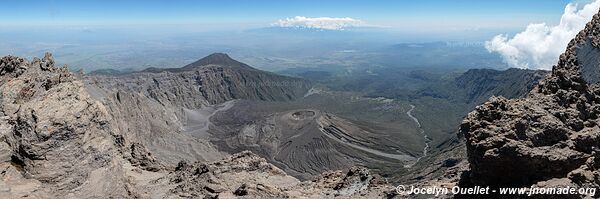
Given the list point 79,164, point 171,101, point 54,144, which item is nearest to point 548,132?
point 79,164

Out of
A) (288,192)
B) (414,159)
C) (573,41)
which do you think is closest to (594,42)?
(573,41)

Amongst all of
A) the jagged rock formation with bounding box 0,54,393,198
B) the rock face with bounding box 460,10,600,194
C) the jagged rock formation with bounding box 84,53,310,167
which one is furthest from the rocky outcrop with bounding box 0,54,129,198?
the jagged rock formation with bounding box 84,53,310,167

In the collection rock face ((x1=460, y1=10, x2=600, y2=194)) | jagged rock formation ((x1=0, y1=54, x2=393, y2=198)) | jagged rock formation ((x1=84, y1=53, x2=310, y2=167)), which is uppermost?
rock face ((x1=460, y1=10, x2=600, y2=194))

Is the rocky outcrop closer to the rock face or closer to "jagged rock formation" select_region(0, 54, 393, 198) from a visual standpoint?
"jagged rock formation" select_region(0, 54, 393, 198)

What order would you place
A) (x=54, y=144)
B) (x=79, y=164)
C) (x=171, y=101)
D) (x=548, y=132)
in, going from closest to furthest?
(x=548, y=132) < (x=54, y=144) < (x=79, y=164) < (x=171, y=101)

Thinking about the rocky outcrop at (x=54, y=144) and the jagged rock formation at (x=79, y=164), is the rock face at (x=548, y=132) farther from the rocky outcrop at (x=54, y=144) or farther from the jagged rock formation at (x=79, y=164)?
the rocky outcrop at (x=54, y=144)

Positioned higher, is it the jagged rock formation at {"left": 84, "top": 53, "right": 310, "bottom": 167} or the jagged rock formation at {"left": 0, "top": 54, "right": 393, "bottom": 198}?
the jagged rock formation at {"left": 0, "top": 54, "right": 393, "bottom": 198}

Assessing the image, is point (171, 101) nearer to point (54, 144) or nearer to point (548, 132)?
point (54, 144)

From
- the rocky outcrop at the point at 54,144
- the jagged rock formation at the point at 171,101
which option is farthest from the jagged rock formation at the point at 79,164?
the jagged rock formation at the point at 171,101
